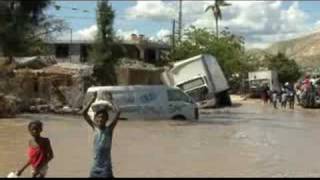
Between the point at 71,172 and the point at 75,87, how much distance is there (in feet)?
83.5

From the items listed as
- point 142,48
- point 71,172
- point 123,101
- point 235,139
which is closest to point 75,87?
point 123,101

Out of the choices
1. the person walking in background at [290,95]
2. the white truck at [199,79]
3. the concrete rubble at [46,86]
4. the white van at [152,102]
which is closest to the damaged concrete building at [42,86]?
the concrete rubble at [46,86]

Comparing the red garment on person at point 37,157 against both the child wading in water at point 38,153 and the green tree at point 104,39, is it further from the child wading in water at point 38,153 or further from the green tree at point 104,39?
the green tree at point 104,39

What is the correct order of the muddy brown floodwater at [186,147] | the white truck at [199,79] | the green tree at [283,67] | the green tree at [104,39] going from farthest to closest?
the green tree at [283,67], the green tree at [104,39], the white truck at [199,79], the muddy brown floodwater at [186,147]

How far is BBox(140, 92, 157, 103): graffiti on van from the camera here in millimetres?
31328

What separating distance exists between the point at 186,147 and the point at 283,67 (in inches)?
2886

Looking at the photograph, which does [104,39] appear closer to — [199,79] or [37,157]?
[199,79]

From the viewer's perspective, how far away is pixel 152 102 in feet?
103

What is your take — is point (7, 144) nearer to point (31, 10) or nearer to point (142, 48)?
point (31, 10)

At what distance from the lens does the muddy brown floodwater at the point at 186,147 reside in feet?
52.3

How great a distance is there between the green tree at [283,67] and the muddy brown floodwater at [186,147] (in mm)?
57371

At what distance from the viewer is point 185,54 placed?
74375mm

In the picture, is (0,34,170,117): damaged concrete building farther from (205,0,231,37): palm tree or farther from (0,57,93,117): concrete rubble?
(205,0,231,37): palm tree

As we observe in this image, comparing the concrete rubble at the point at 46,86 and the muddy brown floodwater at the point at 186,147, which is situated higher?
the concrete rubble at the point at 46,86
